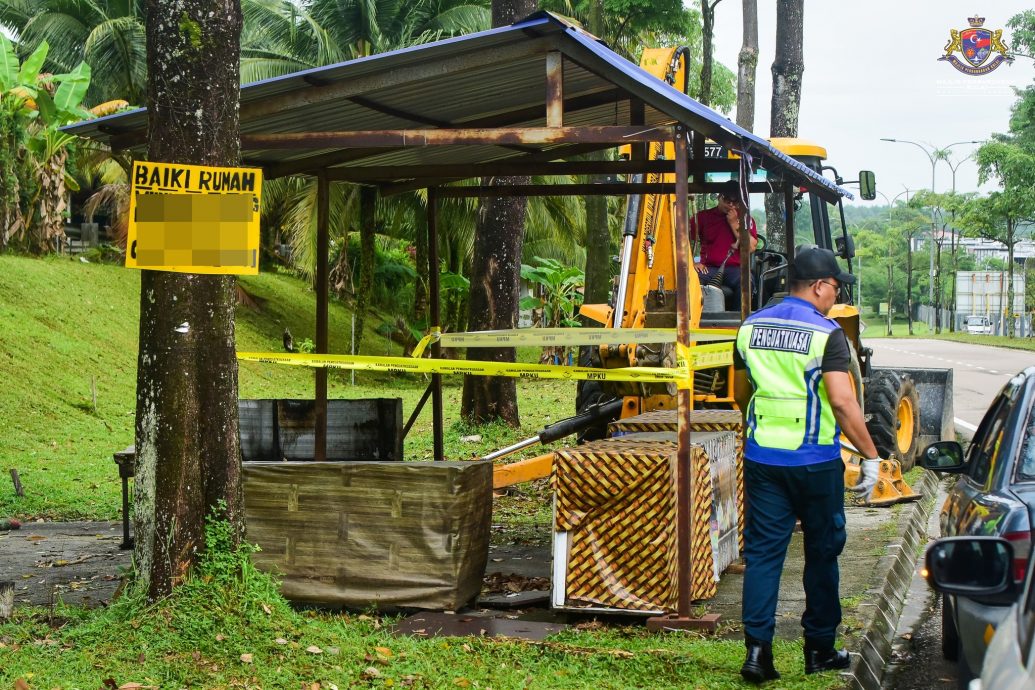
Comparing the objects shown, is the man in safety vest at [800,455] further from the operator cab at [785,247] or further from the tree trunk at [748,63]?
the tree trunk at [748,63]

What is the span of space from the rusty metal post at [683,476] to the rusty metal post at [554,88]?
0.70 meters

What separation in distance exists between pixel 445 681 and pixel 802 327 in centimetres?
237

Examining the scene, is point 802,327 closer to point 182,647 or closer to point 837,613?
point 837,613

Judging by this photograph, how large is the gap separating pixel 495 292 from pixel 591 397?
3.19 m

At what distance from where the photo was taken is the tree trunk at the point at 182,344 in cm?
616

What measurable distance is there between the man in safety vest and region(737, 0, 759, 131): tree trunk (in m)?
18.0

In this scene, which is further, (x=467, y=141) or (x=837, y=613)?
(x=467, y=141)

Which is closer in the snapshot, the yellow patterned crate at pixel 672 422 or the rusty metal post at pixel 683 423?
the rusty metal post at pixel 683 423

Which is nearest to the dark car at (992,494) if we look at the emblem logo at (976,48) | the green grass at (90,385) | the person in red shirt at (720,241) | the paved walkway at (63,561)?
the paved walkway at (63,561)

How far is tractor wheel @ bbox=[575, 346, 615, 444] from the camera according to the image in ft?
38.1

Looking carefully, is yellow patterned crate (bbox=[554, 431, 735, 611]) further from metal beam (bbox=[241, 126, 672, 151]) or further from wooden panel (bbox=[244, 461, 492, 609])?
metal beam (bbox=[241, 126, 672, 151])

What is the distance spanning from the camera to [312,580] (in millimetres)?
7332

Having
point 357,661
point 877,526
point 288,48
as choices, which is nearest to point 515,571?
point 357,661

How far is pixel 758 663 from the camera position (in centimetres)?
583
